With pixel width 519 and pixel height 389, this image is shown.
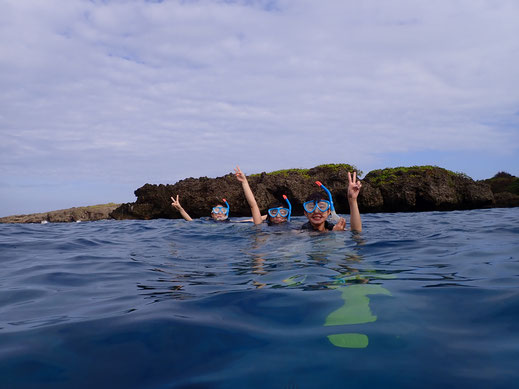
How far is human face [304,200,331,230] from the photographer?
631cm

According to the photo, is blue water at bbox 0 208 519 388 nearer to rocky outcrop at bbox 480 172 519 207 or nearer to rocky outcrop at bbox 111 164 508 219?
rocky outcrop at bbox 111 164 508 219

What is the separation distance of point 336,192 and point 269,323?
1423 cm

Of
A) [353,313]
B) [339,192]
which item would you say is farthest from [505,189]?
[353,313]

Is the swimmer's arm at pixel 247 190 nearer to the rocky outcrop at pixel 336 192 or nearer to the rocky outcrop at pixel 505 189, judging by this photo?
the rocky outcrop at pixel 336 192

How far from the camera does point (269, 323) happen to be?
2135mm

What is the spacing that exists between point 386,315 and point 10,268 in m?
4.25

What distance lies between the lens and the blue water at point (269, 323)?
4.99 feet

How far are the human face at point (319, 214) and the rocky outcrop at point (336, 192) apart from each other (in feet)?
29.5

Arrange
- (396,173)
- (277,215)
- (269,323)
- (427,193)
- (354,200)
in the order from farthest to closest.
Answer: (396,173), (427,193), (277,215), (354,200), (269,323)

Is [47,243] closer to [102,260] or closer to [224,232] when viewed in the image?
[102,260]

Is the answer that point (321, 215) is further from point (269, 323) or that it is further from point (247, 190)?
point (269, 323)

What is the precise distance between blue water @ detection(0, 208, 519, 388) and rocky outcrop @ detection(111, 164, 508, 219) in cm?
1152

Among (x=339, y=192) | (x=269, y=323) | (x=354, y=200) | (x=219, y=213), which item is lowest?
(x=269, y=323)

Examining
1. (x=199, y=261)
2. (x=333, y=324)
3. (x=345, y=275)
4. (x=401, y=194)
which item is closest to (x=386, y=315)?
(x=333, y=324)
